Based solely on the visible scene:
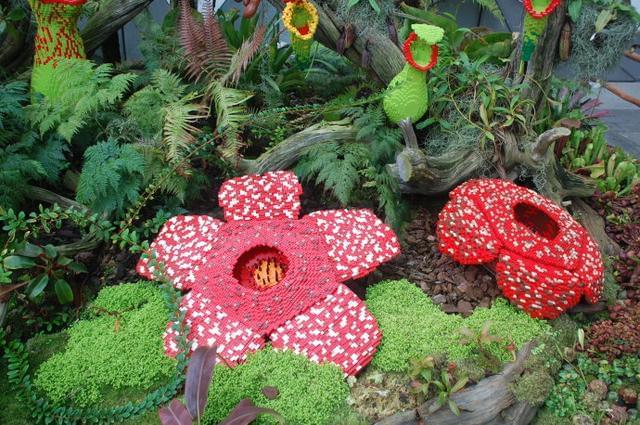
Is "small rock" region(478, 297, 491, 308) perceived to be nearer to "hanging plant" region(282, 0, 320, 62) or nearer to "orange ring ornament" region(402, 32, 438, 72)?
"orange ring ornament" region(402, 32, 438, 72)

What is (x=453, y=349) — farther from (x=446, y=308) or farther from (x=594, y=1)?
(x=594, y=1)

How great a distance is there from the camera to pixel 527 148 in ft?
12.5

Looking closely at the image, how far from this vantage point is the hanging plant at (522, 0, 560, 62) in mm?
3369

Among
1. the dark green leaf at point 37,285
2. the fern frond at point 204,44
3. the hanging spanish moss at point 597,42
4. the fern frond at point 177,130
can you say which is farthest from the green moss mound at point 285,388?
Result: the hanging spanish moss at point 597,42

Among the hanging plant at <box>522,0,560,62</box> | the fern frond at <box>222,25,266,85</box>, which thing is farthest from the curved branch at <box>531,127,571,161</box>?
the fern frond at <box>222,25,266,85</box>

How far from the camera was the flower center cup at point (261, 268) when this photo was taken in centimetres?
311

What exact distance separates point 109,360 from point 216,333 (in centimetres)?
55

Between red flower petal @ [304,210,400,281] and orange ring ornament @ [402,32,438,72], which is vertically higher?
orange ring ornament @ [402,32,438,72]

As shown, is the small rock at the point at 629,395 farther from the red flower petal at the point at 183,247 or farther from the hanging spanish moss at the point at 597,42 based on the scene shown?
Result: the red flower petal at the point at 183,247

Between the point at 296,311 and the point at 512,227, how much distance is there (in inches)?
53.7

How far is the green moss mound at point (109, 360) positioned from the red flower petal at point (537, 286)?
1859 millimetres

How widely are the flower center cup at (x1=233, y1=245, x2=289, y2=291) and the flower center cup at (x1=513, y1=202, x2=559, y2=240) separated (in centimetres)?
156

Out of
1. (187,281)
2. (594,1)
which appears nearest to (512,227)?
(594,1)

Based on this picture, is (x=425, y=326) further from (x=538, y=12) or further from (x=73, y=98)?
(x=73, y=98)
